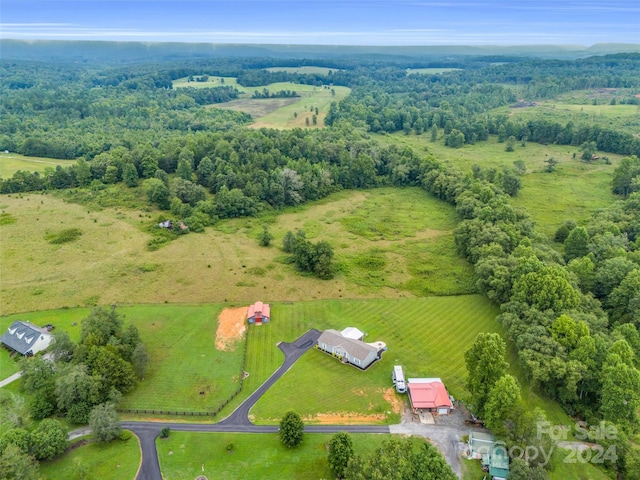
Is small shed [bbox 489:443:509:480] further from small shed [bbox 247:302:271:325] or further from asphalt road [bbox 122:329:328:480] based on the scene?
small shed [bbox 247:302:271:325]

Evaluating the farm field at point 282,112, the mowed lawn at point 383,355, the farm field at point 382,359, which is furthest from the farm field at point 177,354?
the farm field at point 282,112

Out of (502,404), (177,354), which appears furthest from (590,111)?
(177,354)

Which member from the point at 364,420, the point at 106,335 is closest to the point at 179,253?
the point at 106,335

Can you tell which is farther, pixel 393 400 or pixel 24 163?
pixel 24 163

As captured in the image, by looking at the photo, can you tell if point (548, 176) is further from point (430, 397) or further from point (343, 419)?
point (343, 419)

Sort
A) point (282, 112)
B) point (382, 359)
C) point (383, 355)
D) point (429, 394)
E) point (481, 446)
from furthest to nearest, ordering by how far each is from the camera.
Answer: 1. point (282, 112)
2. point (383, 355)
3. point (382, 359)
4. point (429, 394)
5. point (481, 446)

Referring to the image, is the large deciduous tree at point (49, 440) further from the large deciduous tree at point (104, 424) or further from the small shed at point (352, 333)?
the small shed at point (352, 333)
